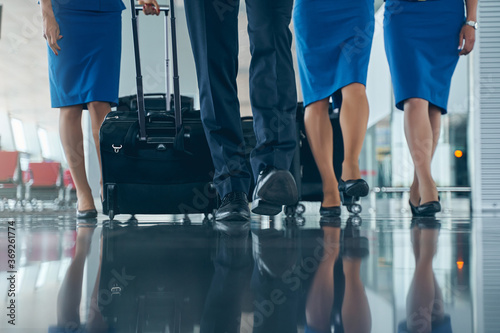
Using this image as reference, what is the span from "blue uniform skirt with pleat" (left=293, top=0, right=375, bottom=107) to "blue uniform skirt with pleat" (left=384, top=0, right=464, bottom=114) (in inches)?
6.6

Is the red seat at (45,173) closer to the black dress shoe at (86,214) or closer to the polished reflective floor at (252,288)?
the black dress shoe at (86,214)

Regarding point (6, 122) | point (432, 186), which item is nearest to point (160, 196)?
point (432, 186)

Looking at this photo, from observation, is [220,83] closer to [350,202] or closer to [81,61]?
[350,202]

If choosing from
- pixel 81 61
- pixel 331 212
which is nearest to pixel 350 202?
pixel 331 212

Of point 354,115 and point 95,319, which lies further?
point 354,115

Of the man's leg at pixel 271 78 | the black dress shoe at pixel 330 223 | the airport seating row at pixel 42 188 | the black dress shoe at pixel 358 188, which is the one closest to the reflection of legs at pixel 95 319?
the man's leg at pixel 271 78

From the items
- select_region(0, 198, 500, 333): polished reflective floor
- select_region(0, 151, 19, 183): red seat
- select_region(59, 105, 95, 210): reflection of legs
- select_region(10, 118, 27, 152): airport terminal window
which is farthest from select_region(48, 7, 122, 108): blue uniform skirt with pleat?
select_region(10, 118, 27, 152): airport terminal window

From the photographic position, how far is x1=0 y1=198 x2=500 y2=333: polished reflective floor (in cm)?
37

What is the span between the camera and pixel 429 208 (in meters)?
2.01

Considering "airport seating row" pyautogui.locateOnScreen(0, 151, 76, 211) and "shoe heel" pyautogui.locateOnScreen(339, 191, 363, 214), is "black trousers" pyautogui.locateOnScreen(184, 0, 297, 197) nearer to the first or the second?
"shoe heel" pyautogui.locateOnScreen(339, 191, 363, 214)

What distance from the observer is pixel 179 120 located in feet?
5.73

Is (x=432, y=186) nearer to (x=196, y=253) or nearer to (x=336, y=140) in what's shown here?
(x=336, y=140)

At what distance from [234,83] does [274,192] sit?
0.43 m

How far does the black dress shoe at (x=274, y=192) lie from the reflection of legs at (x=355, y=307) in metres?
0.69
